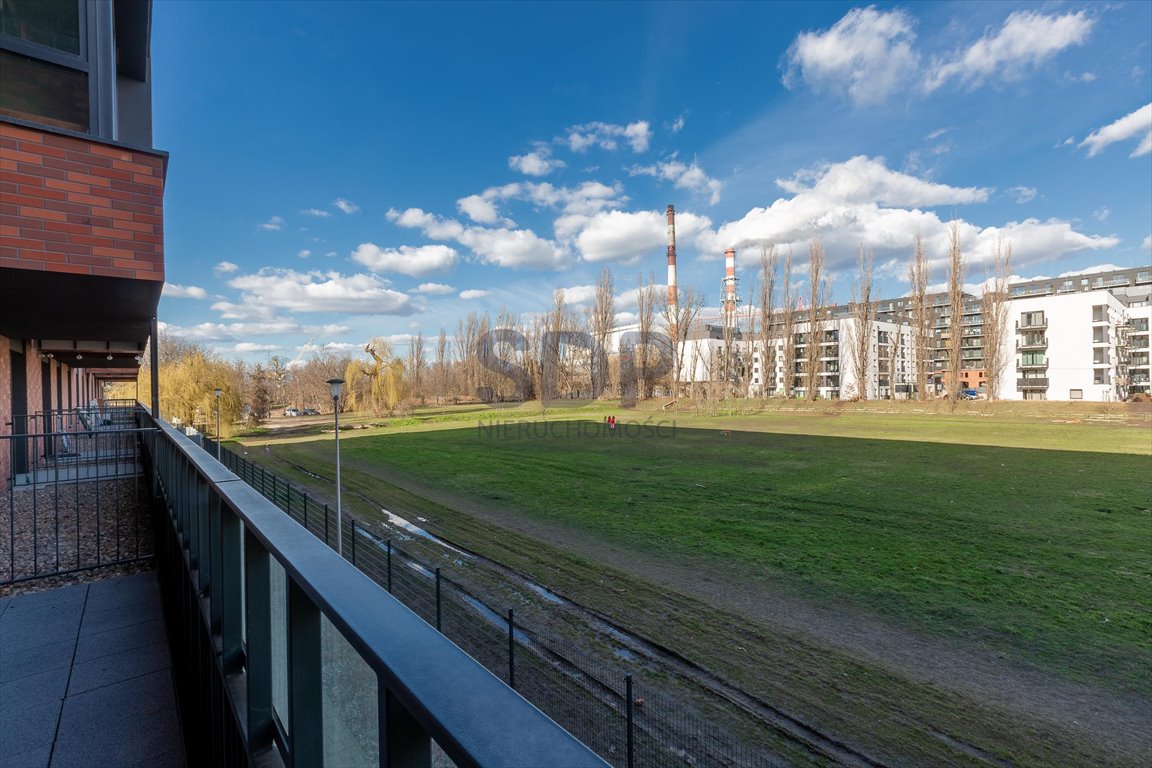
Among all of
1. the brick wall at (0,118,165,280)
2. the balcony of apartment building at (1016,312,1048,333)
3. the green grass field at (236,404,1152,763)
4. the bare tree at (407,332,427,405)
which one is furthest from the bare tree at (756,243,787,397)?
the brick wall at (0,118,165,280)

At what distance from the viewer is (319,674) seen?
3.17ft

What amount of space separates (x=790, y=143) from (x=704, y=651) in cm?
3295

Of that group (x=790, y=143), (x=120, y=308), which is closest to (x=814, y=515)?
(x=120, y=308)

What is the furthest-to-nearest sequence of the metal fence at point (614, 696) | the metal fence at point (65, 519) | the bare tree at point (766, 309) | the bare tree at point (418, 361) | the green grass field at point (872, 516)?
the bare tree at point (418, 361), the bare tree at point (766, 309), the green grass field at point (872, 516), the metal fence at point (65, 519), the metal fence at point (614, 696)

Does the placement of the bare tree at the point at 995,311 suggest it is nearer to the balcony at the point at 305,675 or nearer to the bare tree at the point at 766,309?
the bare tree at the point at 766,309

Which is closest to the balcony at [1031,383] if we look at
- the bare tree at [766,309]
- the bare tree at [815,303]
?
the bare tree at [815,303]

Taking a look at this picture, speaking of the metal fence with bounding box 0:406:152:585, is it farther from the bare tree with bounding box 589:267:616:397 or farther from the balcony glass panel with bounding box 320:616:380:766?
the bare tree with bounding box 589:267:616:397

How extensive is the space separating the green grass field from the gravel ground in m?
4.51

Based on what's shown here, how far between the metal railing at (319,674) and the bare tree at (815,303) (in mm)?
42862

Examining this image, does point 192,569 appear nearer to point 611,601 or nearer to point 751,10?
point 611,601

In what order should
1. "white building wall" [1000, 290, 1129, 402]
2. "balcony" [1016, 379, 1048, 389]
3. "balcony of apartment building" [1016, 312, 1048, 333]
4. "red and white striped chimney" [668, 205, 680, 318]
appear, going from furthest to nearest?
"balcony of apartment building" [1016, 312, 1048, 333], "balcony" [1016, 379, 1048, 389], "white building wall" [1000, 290, 1129, 402], "red and white striped chimney" [668, 205, 680, 318]

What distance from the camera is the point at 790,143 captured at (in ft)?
101

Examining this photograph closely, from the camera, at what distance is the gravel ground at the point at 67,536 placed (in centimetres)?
412

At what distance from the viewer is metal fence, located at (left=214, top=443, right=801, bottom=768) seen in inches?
151
